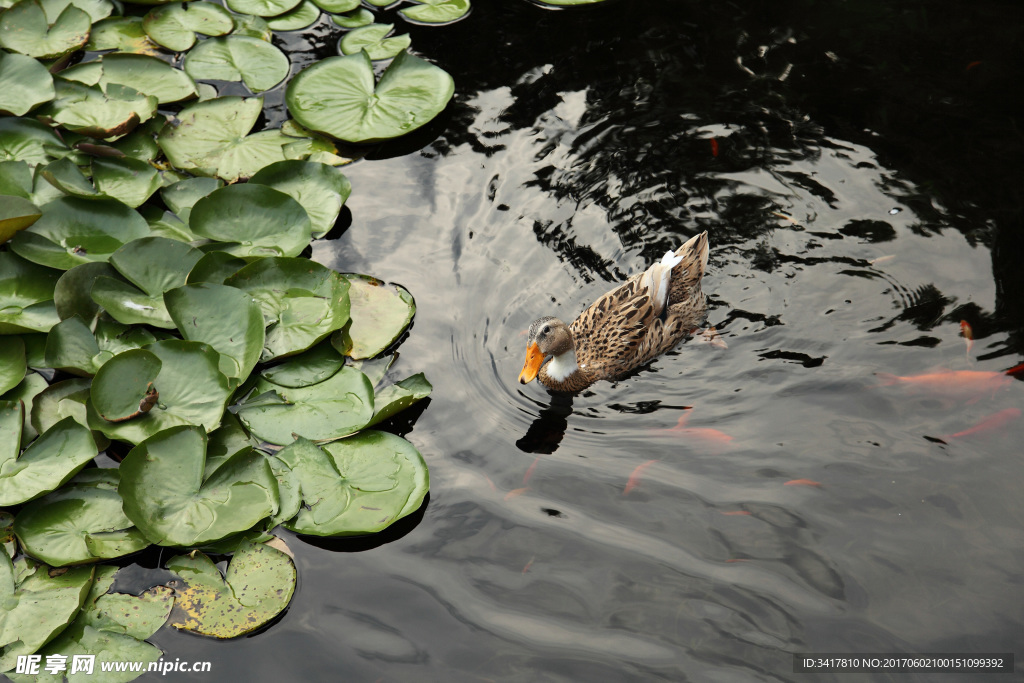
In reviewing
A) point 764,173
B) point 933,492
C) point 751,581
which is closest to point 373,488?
point 751,581

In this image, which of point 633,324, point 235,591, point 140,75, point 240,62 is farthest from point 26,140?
point 633,324

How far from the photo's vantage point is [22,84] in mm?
5215

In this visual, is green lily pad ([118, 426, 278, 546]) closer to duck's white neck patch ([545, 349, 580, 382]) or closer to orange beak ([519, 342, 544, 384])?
orange beak ([519, 342, 544, 384])

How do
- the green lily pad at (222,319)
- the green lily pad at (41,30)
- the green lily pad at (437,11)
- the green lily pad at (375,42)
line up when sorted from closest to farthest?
the green lily pad at (222,319)
the green lily pad at (41,30)
the green lily pad at (375,42)
the green lily pad at (437,11)

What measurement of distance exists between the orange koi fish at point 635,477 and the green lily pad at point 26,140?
4.21 metres

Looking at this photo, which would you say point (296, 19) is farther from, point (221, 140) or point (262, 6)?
point (221, 140)

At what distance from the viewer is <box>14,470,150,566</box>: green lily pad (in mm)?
3396

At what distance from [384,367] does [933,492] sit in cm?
307

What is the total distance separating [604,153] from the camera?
5707 millimetres

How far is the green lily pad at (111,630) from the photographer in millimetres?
3170

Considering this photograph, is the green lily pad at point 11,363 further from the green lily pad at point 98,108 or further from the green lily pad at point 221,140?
the green lily pad at point 98,108

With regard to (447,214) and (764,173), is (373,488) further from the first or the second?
(764,173)

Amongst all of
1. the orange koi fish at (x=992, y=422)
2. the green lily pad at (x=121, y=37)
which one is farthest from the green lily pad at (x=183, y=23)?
the orange koi fish at (x=992, y=422)

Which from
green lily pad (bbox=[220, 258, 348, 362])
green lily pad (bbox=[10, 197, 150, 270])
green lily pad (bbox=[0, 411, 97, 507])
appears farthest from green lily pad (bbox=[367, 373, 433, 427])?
green lily pad (bbox=[10, 197, 150, 270])
